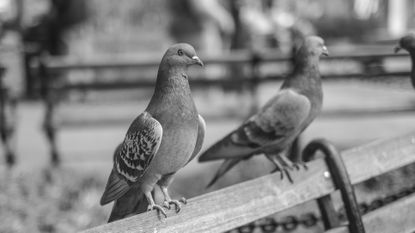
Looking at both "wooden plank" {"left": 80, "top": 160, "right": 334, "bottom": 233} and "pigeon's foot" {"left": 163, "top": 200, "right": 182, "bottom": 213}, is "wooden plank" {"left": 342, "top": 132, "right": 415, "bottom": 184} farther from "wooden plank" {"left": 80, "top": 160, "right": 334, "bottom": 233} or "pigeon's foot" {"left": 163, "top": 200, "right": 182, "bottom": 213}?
"pigeon's foot" {"left": 163, "top": 200, "right": 182, "bottom": 213}

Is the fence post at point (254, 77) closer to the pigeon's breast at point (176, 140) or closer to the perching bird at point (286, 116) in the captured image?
the perching bird at point (286, 116)

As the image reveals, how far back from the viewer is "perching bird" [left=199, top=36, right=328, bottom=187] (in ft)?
8.58

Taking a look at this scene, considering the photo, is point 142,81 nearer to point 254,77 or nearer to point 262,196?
point 254,77

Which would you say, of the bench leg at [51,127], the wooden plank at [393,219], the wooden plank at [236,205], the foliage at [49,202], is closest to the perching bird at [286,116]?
the wooden plank at [236,205]

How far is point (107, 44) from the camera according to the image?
44.3ft

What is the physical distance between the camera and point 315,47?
8.57 feet

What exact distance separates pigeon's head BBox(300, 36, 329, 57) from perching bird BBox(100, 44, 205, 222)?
28.4 inches

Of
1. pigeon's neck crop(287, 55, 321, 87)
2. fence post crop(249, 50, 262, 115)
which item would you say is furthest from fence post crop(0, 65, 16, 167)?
pigeon's neck crop(287, 55, 321, 87)

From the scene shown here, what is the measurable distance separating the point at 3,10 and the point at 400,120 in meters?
7.90

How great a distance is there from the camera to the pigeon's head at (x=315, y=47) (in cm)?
260

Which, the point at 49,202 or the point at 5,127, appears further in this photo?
the point at 5,127

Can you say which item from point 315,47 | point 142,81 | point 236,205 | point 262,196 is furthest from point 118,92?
point 236,205

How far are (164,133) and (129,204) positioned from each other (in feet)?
1.03

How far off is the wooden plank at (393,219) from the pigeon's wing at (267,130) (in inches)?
17.4
